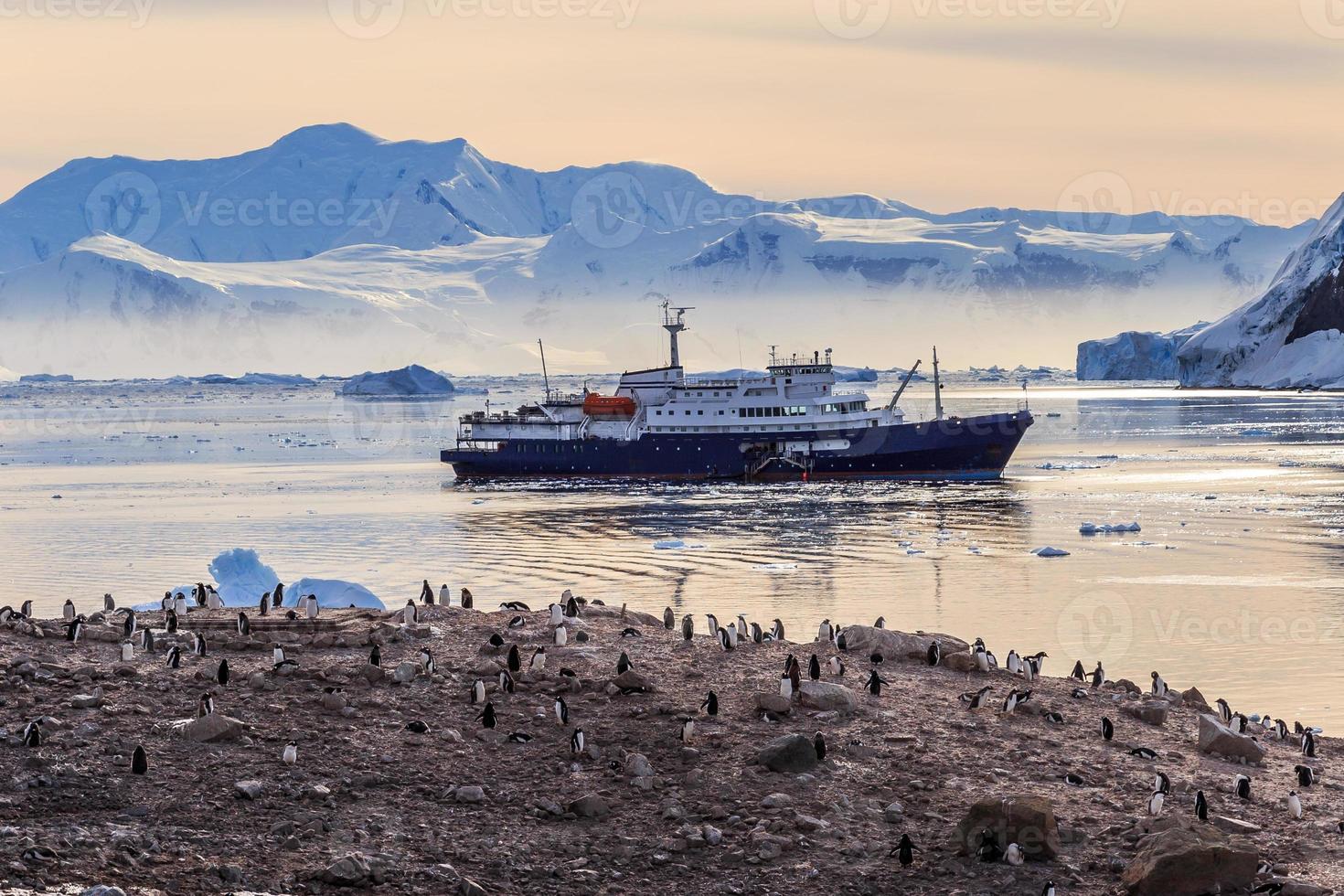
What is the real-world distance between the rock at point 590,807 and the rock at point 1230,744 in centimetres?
648

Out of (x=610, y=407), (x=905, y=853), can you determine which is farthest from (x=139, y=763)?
(x=610, y=407)

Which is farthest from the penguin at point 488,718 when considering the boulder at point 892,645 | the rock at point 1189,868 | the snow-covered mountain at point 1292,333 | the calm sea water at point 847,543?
the snow-covered mountain at point 1292,333

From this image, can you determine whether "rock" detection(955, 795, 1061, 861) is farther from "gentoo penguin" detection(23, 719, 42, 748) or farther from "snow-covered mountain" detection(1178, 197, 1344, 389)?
"snow-covered mountain" detection(1178, 197, 1344, 389)

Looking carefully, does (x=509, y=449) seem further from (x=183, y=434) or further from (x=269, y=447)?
(x=183, y=434)

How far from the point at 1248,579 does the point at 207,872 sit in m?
28.3

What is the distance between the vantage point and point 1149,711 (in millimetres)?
16531

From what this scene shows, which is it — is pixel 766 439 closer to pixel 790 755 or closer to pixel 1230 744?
pixel 1230 744

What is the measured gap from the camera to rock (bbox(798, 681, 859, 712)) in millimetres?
15375

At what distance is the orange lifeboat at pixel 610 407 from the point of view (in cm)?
7662

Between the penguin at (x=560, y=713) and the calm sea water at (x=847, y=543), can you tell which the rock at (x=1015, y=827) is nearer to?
the penguin at (x=560, y=713)

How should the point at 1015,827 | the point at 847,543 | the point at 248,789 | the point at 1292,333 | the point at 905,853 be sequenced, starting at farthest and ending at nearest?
the point at 1292,333, the point at 847,543, the point at 248,789, the point at 1015,827, the point at 905,853

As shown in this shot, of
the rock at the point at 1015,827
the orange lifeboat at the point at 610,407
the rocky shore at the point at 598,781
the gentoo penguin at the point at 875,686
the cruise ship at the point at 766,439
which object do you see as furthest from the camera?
the orange lifeboat at the point at 610,407

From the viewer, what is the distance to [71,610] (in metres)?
20.2

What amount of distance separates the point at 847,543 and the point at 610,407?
111ft
